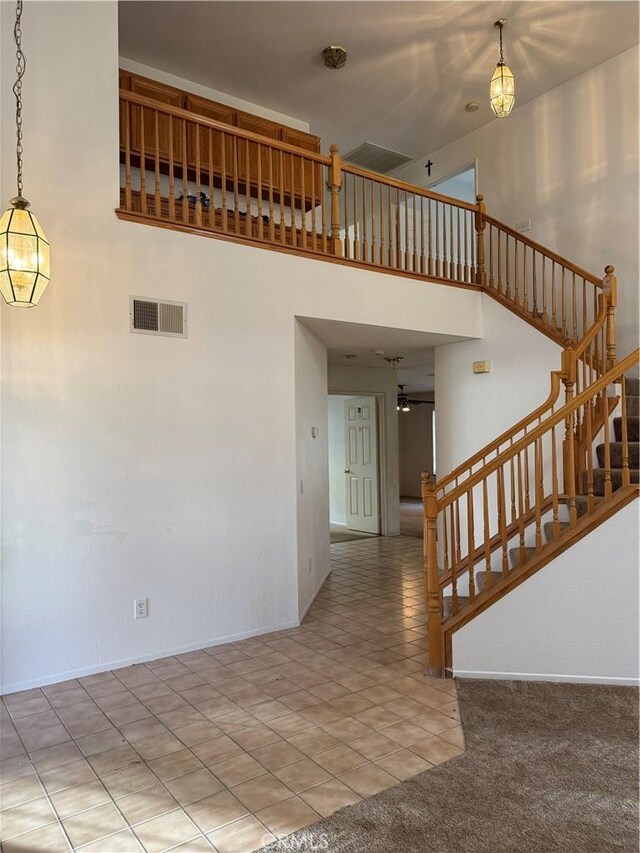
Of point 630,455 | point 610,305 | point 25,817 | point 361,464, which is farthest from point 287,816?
point 361,464

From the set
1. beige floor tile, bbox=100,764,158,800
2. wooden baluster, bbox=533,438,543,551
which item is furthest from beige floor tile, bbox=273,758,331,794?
wooden baluster, bbox=533,438,543,551

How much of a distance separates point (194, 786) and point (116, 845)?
40 centimetres

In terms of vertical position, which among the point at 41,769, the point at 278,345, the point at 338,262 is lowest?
the point at 41,769

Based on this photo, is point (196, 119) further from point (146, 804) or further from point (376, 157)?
point (376, 157)

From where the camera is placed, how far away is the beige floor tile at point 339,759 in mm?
2459

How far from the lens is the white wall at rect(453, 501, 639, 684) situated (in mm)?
3135

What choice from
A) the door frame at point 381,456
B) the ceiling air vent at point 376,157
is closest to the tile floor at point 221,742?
the door frame at point 381,456

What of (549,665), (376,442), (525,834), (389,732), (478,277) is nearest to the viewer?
(525,834)

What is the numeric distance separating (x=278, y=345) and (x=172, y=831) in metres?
3.11

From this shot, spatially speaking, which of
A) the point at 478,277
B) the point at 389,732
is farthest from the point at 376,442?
the point at 389,732

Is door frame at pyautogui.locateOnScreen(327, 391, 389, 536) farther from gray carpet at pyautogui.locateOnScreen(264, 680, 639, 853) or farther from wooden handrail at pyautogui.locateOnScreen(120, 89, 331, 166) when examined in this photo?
gray carpet at pyautogui.locateOnScreen(264, 680, 639, 853)

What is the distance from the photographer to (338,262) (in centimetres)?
465

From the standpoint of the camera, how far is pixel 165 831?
2.08 m

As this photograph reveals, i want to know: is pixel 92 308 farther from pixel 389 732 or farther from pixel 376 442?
pixel 376 442
